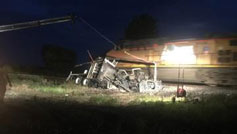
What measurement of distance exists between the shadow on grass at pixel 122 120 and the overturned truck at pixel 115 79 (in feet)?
22.9

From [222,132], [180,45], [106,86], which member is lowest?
[222,132]

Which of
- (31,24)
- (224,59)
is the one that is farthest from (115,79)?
(224,59)

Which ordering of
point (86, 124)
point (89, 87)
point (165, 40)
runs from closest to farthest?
point (86, 124) → point (89, 87) → point (165, 40)

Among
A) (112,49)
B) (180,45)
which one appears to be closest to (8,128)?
(180,45)

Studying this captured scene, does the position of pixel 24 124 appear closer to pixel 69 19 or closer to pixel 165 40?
pixel 69 19

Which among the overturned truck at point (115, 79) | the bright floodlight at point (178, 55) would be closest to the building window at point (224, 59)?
the bright floodlight at point (178, 55)

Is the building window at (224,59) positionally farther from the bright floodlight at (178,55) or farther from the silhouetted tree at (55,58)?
the silhouetted tree at (55,58)

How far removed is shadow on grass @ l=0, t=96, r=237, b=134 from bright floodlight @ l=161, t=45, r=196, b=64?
35.8ft

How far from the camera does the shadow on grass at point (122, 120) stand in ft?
24.1

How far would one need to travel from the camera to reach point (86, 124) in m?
8.00

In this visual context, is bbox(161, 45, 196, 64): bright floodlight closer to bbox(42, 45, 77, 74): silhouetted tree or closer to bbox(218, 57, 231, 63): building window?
bbox(218, 57, 231, 63): building window

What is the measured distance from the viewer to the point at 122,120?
882cm

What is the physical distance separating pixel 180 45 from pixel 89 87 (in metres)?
8.18

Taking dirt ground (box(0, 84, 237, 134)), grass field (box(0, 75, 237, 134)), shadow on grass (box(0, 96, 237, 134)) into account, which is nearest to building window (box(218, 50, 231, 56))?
grass field (box(0, 75, 237, 134))
